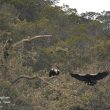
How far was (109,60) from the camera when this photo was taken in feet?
75.2

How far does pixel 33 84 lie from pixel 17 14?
37.5 feet

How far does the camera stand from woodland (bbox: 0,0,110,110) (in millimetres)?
11156

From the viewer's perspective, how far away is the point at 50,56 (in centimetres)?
2192

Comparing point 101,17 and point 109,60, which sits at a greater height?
point 101,17

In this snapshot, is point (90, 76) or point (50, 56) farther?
point (50, 56)

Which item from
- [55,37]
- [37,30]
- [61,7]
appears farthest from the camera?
[61,7]

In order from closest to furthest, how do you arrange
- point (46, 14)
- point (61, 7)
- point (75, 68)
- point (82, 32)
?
point (75, 68) < point (82, 32) < point (46, 14) < point (61, 7)

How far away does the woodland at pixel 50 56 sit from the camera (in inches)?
439

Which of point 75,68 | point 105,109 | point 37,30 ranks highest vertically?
point 37,30

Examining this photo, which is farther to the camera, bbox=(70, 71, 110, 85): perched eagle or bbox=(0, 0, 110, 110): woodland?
bbox=(0, 0, 110, 110): woodland

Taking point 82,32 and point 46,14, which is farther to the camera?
point 46,14

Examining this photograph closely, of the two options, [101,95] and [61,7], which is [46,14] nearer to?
[61,7]

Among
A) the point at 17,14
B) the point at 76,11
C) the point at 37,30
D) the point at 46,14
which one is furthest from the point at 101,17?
the point at 37,30

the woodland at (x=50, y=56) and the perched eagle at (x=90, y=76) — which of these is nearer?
the perched eagle at (x=90, y=76)
